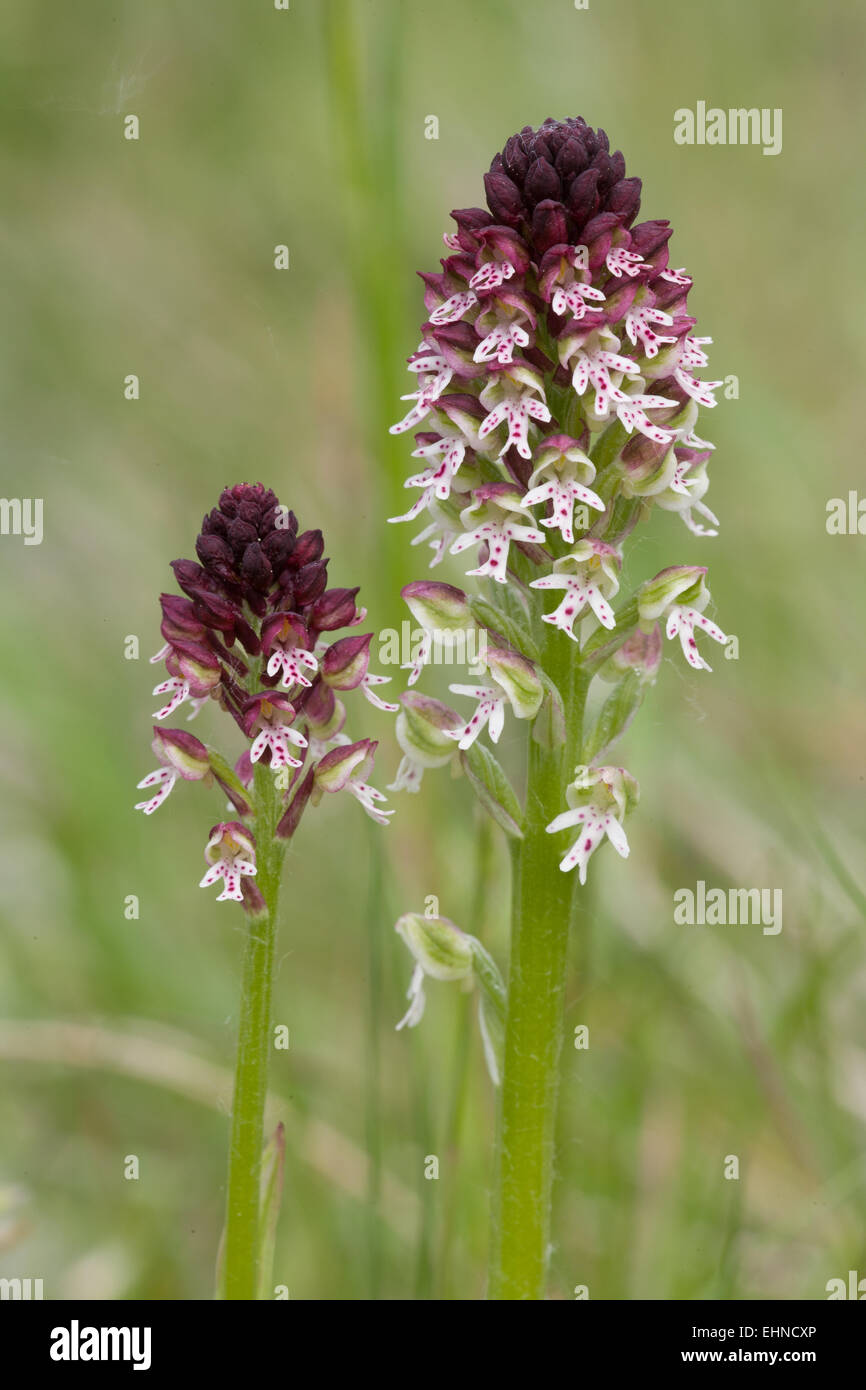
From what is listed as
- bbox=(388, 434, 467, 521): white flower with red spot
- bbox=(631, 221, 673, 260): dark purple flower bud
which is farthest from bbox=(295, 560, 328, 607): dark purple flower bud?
bbox=(631, 221, 673, 260): dark purple flower bud

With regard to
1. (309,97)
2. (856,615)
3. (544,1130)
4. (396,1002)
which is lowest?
(544,1130)

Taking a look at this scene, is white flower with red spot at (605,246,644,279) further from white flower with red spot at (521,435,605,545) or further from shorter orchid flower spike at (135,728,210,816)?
shorter orchid flower spike at (135,728,210,816)

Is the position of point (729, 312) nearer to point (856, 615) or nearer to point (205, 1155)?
point (856, 615)

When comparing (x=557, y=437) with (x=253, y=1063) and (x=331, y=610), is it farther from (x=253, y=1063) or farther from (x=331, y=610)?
(x=253, y=1063)

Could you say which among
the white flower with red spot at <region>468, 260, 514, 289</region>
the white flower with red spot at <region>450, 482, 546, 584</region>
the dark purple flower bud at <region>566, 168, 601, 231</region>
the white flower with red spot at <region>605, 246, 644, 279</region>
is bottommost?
the white flower with red spot at <region>450, 482, 546, 584</region>

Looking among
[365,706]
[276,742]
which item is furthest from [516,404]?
[365,706]

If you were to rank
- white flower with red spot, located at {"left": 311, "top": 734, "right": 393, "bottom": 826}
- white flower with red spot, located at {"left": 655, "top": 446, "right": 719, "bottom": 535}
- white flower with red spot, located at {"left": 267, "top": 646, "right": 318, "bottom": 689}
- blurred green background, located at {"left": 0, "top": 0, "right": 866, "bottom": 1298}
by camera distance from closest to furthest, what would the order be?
white flower with red spot, located at {"left": 267, "top": 646, "right": 318, "bottom": 689}
white flower with red spot, located at {"left": 311, "top": 734, "right": 393, "bottom": 826}
white flower with red spot, located at {"left": 655, "top": 446, "right": 719, "bottom": 535}
blurred green background, located at {"left": 0, "top": 0, "right": 866, "bottom": 1298}

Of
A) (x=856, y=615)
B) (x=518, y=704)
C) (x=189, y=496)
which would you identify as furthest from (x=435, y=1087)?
(x=189, y=496)
